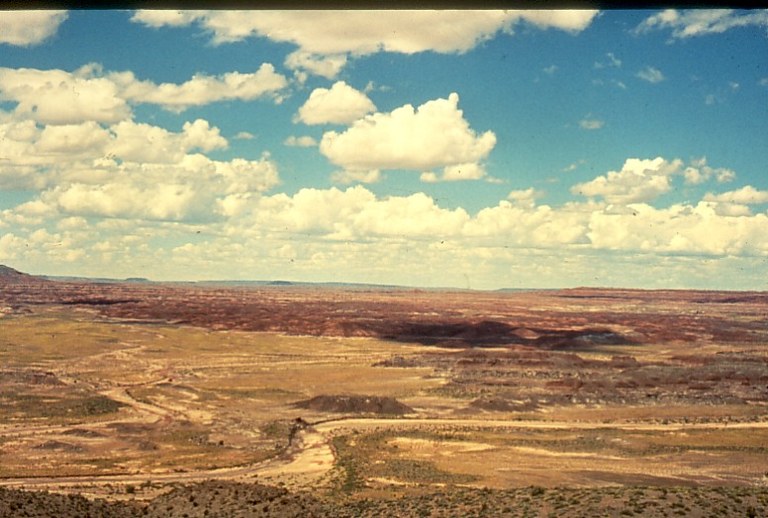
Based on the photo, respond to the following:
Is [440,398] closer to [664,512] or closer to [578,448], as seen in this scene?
[578,448]

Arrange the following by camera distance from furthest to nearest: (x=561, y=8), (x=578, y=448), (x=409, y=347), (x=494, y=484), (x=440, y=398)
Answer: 1. (x=409, y=347)
2. (x=440, y=398)
3. (x=578, y=448)
4. (x=494, y=484)
5. (x=561, y=8)

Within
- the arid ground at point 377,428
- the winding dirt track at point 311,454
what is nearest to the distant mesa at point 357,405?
the arid ground at point 377,428

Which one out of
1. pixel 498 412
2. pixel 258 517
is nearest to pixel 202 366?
pixel 498 412

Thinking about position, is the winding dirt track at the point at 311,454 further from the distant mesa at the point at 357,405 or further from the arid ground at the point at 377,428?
the distant mesa at the point at 357,405

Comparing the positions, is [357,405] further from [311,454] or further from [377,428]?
[311,454]

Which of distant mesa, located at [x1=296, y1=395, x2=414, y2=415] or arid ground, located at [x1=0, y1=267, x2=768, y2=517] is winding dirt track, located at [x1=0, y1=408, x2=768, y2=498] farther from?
distant mesa, located at [x1=296, y1=395, x2=414, y2=415]

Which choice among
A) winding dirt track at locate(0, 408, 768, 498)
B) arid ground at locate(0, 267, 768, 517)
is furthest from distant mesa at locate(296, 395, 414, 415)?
winding dirt track at locate(0, 408, 768, 498)
